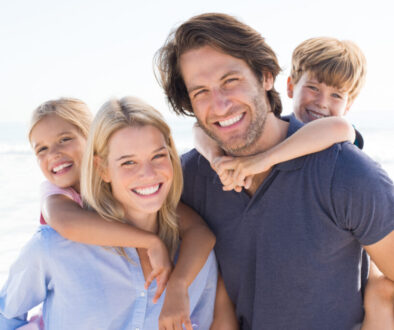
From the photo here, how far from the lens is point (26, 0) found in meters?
32.3

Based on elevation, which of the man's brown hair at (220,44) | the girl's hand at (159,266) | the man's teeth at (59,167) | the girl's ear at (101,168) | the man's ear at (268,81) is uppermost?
the man's brown hair at (220,44)

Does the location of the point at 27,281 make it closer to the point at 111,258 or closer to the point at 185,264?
the point at 111,258

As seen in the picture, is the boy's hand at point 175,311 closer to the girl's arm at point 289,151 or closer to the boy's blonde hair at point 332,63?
the girl's arm at point 289,151

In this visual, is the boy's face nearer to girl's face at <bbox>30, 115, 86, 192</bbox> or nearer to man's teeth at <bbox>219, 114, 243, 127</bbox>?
man's teeth at <bbox>219, 114, 243, 127</bbox>

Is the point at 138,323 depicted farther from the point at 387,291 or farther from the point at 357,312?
the point at 387,291

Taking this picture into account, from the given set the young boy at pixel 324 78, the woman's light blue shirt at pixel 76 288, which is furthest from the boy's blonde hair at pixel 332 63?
the woman's light blue shirt at pixel 76 288

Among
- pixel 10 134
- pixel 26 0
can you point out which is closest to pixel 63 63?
pixel 26 0

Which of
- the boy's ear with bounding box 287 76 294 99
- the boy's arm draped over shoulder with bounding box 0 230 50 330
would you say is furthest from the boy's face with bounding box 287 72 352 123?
the boy's arm draped over shoulder with bounding box 0 230 50 330

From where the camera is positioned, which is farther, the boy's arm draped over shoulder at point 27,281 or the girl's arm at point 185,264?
the boy's arm draped over shoulder at point 27,281

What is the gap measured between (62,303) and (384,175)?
175 cm

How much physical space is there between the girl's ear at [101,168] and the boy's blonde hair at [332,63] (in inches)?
82.4

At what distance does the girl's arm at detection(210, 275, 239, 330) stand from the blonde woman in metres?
0.05

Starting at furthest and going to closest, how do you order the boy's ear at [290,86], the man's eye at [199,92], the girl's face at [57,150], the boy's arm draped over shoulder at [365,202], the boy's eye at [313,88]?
the boy's ear at [290,86]
the boy's eye at [313,88]
the girl's face at [57,150]
the man's eye at [199,92]
the boy's arm draped over shoulder at [365,202]

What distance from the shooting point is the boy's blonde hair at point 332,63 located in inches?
138
